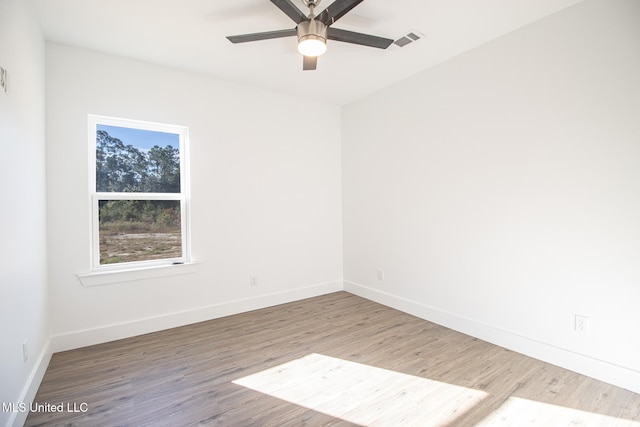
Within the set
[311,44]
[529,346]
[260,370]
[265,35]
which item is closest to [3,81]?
[265,35]

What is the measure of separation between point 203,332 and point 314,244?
179 centimetres

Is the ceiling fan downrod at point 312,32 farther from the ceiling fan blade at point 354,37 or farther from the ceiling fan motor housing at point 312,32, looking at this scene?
the ceiling fan blade at point 354,37

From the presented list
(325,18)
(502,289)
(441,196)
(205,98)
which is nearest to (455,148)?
(441,196)

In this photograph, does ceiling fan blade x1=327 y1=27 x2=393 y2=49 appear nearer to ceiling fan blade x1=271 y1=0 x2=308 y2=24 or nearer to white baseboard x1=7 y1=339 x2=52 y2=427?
ceiling fan blade x1=271 y1=0 x2=308 y2=24

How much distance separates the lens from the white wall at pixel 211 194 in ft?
8.94

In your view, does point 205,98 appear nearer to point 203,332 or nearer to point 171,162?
point 171,162

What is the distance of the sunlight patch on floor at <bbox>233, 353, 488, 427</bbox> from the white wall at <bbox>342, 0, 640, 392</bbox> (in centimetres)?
102

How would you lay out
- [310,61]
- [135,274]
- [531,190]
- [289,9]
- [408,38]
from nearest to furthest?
[289,9] < [310,61] < [531,190] < [408,38] < [135,274]

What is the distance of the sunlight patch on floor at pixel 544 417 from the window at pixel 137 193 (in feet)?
10.1

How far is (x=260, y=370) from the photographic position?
235 centimetres

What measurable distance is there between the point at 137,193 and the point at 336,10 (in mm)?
2534

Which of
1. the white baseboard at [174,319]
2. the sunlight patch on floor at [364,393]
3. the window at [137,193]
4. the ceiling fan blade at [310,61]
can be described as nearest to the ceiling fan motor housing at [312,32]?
the ceiling fan blade at [310,61]

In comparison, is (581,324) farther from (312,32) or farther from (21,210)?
(21,210)

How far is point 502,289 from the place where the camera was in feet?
8.92
